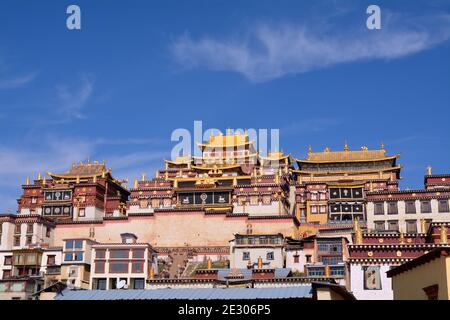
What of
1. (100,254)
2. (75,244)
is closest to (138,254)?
(100,254)

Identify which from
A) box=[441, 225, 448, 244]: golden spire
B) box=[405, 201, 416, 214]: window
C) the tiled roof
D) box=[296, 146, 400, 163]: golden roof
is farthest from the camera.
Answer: box=[296, 146, 400, 163]: golden roof

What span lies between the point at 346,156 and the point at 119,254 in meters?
41.4

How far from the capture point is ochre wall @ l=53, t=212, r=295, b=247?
3241 inches

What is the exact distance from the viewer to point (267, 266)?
7069cm

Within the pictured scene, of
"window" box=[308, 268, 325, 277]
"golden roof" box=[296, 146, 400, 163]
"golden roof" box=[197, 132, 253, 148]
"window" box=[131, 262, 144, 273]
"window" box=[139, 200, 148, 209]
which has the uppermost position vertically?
"golden roof" box=[197, 132, 253, 148]

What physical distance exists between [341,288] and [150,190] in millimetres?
65831

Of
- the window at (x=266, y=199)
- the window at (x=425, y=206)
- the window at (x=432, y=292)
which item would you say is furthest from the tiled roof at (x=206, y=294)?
the window at (x=266, y=199)

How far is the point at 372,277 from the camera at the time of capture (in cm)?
5438

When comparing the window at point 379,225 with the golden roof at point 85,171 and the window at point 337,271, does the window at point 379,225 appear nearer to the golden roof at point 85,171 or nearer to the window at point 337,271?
the window at point 337,271

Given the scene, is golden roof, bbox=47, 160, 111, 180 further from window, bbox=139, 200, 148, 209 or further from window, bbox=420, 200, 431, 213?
window, bbox=420, 200, 431, 213

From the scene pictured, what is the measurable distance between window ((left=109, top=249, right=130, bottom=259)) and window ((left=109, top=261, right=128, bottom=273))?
0.68 m

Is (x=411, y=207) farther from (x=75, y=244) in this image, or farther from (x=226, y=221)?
(x=75, y=244)

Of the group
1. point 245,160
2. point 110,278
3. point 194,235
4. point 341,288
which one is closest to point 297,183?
point 245,160

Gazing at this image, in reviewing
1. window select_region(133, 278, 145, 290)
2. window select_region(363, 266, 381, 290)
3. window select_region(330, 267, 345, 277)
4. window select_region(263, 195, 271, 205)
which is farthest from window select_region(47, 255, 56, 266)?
window select_region(363, 266, 381, 290)
